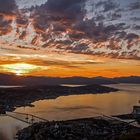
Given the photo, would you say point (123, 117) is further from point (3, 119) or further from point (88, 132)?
point (88, 132)

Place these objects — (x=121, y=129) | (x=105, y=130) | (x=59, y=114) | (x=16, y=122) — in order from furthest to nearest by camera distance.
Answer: (x=59, y=114)
(x=16, y=122)
(x=121, y=129)
(x=105, y=130)

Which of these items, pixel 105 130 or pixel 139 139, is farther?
pixel 105 130

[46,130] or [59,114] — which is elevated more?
[46,130]

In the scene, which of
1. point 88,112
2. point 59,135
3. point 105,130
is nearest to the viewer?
point 59,135

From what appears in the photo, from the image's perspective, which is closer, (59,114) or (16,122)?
(16,122)

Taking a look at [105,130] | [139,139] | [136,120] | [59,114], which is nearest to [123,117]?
[136,120]

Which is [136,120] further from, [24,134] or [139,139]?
[139,139]

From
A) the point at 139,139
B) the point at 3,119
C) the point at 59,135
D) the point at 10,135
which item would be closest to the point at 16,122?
the point at 3,119

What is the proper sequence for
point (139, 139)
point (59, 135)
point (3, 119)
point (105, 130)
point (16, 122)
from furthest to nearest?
point (3, 119), point (16, 122), point (105, 130), point (59, 135), point (139, 139)

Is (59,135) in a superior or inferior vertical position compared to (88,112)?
superior

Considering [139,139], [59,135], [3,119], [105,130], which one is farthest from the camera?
[3,119]
